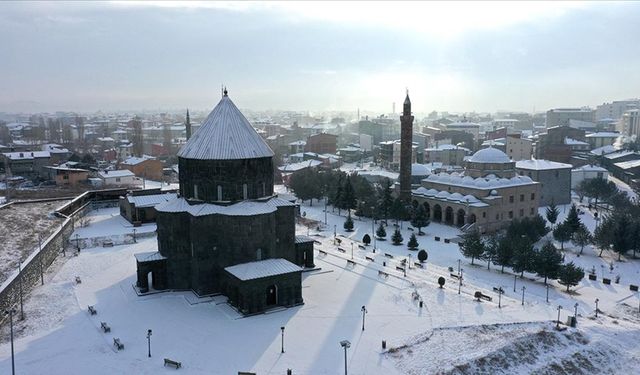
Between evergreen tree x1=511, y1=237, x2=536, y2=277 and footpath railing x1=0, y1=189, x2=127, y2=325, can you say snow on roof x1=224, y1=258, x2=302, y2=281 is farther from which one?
evergreen tree x1=511, y1=237, x2=536, y2=277

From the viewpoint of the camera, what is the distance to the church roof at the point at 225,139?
31.5 meters

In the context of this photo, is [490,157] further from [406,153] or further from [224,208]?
[224,208]

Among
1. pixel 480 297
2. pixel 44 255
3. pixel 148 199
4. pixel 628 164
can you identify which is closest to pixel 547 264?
pixel 480 297

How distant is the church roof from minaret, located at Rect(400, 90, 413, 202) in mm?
30401

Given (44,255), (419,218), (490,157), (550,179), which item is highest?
(490,157)

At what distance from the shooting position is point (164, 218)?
106ft

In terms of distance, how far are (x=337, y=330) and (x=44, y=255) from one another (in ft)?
73.1

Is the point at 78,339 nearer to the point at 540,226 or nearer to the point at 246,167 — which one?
the point at 246,167

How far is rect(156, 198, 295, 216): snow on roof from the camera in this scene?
30891 mm

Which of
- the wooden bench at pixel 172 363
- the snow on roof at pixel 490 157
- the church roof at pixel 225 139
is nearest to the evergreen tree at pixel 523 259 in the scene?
the church roof at pixel 225 139

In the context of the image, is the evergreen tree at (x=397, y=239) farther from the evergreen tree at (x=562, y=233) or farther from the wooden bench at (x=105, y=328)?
the wooden bench at (x=105, y=328)

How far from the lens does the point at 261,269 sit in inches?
1153

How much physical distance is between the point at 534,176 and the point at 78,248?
181 ft

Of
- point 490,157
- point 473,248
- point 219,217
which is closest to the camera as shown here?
point 219,217
